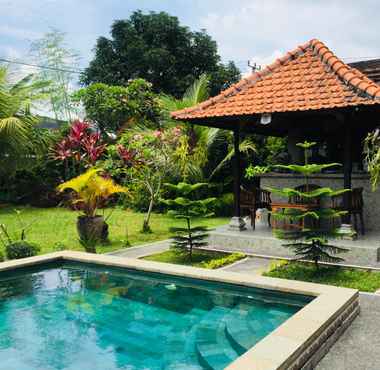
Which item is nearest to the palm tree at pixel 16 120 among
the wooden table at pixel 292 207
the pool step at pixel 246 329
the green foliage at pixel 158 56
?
the wooden table at pixel 292 207

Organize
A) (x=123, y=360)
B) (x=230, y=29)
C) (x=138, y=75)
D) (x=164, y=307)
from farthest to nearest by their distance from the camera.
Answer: (x=138, y=75), (x=230, y=29), (x=164, y=307), (x=123, y=360)

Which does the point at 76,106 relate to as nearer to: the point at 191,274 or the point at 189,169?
the point at 189,169

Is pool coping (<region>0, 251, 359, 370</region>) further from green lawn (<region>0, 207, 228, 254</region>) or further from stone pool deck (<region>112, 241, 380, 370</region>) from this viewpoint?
green lawn (<region>0, 207, 228, 254</region>)

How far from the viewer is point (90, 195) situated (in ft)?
33.8

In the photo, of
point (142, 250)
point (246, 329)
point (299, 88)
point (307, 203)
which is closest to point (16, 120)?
point (142, 250)

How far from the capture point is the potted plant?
10023 mm

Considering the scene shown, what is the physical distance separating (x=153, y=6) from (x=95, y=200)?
21.5m

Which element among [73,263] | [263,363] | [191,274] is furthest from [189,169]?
[263,363]

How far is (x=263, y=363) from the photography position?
148 inches

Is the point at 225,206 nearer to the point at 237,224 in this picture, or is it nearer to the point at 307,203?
the point at 237,224

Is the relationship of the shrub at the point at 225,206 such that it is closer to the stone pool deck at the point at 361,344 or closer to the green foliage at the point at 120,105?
the green foliage at the point at 120,105

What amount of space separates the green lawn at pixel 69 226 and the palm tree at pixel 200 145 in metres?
2.08

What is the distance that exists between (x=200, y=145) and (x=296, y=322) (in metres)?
12.8

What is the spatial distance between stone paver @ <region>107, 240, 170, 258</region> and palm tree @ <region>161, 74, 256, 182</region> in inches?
200
